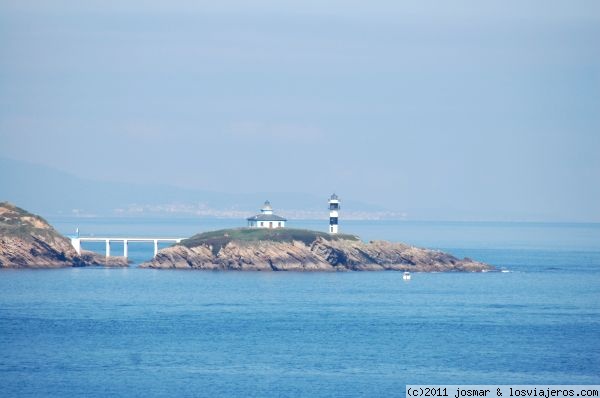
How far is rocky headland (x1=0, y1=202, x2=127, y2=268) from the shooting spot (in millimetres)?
120375

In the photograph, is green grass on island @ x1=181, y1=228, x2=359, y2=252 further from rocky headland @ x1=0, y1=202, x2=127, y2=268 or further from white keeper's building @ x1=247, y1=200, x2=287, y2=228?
rocky headland @ x1=0, y1=202, x2=127, y2=268

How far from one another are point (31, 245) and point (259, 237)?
69.6 ft

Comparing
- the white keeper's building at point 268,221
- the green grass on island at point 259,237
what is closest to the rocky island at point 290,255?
the green grass on island at point 259,237

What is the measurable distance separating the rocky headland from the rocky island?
784 centimetres

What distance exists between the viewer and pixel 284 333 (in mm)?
75000

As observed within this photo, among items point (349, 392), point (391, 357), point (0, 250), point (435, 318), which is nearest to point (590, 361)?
point (391, 357)

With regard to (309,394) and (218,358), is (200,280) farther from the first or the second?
(309,394)

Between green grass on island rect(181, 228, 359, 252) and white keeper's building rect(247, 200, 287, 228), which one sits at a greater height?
white keeper's building rect(247, 200, 287, 228)

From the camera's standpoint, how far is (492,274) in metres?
124

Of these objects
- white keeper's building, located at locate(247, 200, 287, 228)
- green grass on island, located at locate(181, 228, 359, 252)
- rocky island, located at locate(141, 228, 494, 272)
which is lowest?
rocky island, located at locate(141, 228, 494, 272)

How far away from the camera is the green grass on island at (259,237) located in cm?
12406

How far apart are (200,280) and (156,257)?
15076mm

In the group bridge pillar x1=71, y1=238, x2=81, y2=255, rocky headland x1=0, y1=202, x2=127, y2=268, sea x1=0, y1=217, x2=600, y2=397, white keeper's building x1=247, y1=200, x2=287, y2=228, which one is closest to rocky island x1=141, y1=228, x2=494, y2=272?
sea x1=0, y1=217, x2=600, y2=397

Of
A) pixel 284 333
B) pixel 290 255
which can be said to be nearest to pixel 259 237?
pixel 290 255
